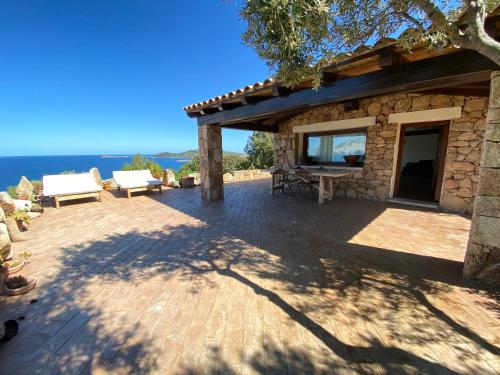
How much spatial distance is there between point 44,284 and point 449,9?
4618 millimetres

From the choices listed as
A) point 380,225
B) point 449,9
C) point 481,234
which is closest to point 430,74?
point 449,9

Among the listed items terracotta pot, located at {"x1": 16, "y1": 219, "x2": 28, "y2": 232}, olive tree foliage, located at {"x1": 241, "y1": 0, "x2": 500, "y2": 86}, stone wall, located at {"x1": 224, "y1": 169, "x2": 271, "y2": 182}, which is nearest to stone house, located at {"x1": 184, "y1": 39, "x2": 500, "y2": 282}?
olive tree foliage, located at {"x1": 241, "y1": 0, "x2": 500, "y2": 86}

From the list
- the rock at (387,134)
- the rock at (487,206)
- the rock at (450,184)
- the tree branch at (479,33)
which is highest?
the tree branch at (479,33)

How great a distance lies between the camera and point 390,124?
571 cm

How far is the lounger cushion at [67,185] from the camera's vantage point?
5921 millimetres

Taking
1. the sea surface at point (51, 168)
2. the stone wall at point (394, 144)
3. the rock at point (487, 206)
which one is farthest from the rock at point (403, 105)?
the sea surface at point (51, 168)

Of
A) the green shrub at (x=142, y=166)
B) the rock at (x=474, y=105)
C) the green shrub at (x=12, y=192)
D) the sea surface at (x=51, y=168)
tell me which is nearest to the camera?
the rock at (x=474, y=105)

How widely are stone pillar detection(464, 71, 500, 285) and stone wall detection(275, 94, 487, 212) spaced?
3368 millimetres

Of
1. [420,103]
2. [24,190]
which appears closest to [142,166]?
[24,190]

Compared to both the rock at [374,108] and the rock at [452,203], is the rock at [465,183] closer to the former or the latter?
the rock at [452,203]

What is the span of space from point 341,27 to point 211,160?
4.74 metres

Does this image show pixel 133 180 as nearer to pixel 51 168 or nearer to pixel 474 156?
pixel 474 156

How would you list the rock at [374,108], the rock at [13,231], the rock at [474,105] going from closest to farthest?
the rock at [13,231], the rock at [474,105], the rock at [374,108]

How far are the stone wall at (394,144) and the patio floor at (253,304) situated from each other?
1.47 metres
